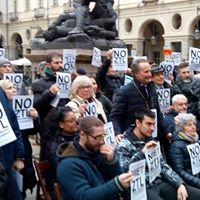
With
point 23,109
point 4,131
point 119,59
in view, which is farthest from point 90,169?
point 119,59

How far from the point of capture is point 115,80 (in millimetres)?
7699

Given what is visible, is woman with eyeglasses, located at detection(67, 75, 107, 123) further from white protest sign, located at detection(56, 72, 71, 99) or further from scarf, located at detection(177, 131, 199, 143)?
scarf, located at detection(177, 131, 199, 143)

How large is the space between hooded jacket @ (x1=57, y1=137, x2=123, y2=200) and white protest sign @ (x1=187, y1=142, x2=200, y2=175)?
1.59 metres

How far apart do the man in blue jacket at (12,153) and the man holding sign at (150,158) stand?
0.94 meters

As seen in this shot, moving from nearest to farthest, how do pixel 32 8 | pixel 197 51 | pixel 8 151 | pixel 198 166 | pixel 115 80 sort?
pixel 8 151, pixel 198 166, pixel 115 80, pixel 197 51, pixel 32 8

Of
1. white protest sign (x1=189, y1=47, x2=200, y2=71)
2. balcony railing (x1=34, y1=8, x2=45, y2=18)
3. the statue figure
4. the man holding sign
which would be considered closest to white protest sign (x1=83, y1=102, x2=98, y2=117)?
the man holding sign

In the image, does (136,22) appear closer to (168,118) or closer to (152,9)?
(152,9)

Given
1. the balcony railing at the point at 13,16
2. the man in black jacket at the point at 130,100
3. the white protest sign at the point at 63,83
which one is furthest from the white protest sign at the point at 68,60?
the balcony railing at the point at 13,16

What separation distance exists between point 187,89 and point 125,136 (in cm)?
261

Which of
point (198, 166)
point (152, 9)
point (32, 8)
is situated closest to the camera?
point (198, 166)

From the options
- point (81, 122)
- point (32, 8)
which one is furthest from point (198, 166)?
point (32, 8)

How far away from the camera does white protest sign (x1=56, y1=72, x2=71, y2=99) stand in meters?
6.20

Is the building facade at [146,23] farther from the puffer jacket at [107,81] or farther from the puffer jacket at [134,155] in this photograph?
the puffer jacket at [134,155]

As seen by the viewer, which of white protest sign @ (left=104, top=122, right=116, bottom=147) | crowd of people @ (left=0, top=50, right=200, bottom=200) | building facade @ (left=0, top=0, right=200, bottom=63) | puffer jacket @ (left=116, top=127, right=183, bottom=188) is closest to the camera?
crowd of people @ (left=0, top=50, right=200, bottom=200)
